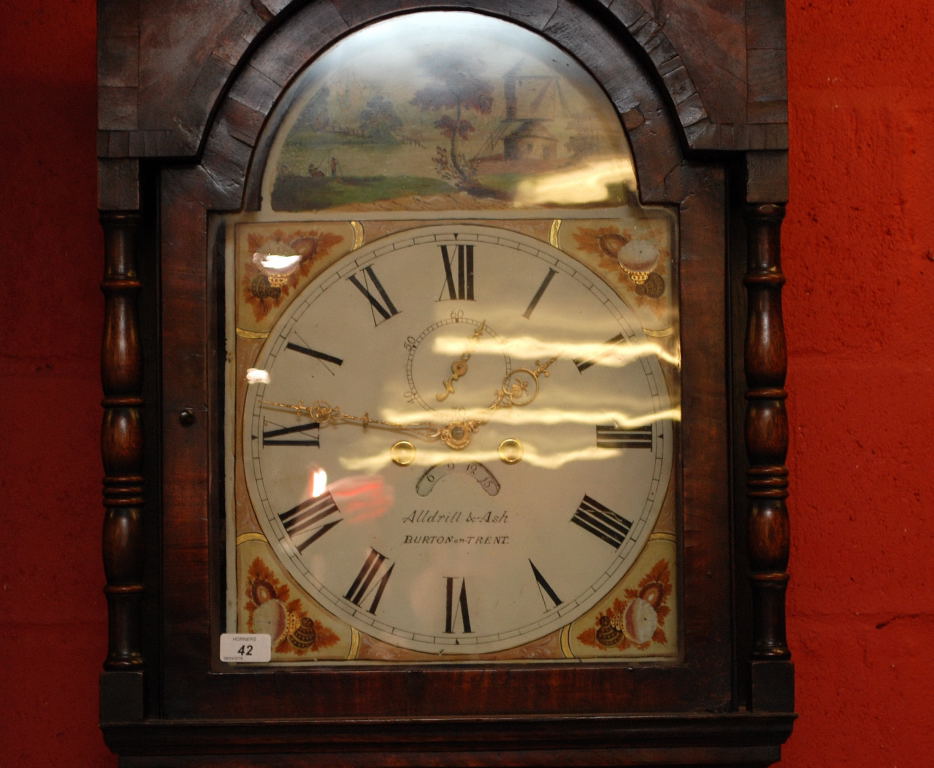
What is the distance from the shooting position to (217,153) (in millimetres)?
1295

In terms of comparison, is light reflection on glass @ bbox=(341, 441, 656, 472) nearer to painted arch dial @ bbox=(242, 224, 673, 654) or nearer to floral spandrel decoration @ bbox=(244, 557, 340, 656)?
painted arch dial @ bbox=(242, 224, 673, 654)

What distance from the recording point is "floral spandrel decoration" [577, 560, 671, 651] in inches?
50.7

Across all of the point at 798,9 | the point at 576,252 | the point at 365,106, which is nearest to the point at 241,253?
the point at 365,106

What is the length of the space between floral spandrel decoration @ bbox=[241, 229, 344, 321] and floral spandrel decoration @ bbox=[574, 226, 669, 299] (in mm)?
256

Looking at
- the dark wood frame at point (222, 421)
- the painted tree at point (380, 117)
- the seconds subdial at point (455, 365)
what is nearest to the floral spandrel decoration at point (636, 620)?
the dark wood frame at point (222, 421)

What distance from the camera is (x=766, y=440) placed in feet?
4.15

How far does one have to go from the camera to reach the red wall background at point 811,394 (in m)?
1.50

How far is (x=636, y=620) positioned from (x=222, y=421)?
17.4 inches

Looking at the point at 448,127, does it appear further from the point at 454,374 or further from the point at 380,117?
the point at 454,374

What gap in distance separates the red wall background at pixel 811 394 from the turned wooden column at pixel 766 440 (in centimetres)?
25

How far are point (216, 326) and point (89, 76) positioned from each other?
43cm

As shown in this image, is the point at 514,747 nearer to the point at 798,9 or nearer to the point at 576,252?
the point at 576,252

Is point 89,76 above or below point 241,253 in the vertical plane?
above

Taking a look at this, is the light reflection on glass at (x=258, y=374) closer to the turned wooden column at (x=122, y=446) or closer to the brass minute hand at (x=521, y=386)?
the turned wooden column at (x=122, y=446)
